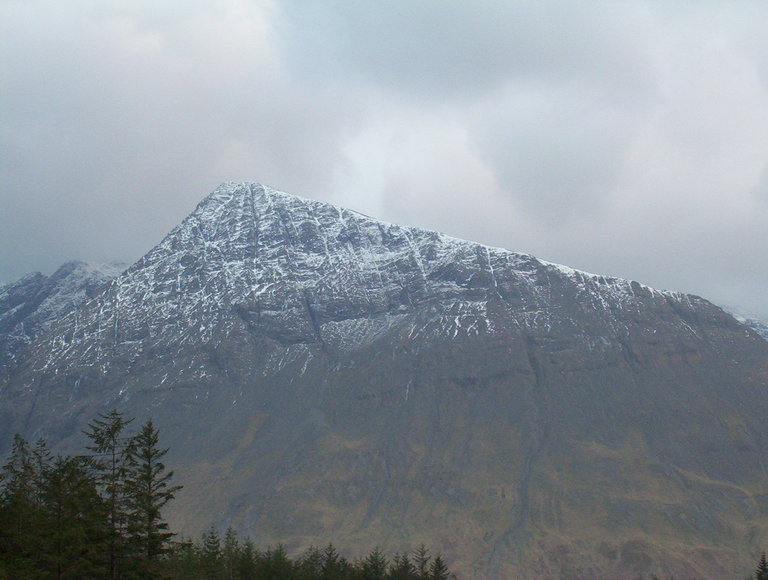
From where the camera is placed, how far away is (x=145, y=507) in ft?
187

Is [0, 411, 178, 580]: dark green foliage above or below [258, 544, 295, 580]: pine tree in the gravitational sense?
below

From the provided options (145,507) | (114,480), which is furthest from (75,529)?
(145,507)

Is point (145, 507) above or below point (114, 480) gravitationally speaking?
below

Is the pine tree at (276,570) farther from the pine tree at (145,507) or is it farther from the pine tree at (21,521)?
the pine tree at (145,507)

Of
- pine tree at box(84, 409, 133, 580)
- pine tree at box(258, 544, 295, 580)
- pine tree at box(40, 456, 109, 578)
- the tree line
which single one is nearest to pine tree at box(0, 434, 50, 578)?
the tree line

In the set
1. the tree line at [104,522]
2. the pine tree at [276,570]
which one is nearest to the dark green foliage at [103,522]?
the tree line at [104,522]

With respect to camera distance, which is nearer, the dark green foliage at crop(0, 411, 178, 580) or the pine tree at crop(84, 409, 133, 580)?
the dark green foliage at crop(0, 411, 178, 580)

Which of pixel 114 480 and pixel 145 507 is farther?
pixel 145 507

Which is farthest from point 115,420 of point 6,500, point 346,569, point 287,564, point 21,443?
point 346,569

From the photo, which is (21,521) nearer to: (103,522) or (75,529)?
(103,522)

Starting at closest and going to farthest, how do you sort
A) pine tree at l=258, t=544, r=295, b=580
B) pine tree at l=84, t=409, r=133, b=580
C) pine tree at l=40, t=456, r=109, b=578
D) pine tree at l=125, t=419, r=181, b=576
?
pine tree at l=40, t=456, r=109, b=578, pine tree at l=84, t=409, r=133, b=580, pine tree at l=125, t=419, r=181, b=576, pine tree at l=258, t=544, r=295, b=580

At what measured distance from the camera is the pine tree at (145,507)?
2213 inches

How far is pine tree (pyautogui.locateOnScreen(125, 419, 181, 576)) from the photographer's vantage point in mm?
56219

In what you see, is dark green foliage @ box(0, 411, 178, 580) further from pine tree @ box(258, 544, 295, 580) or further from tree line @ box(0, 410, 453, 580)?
pine tree @ box(258, 544, 295, 580)
